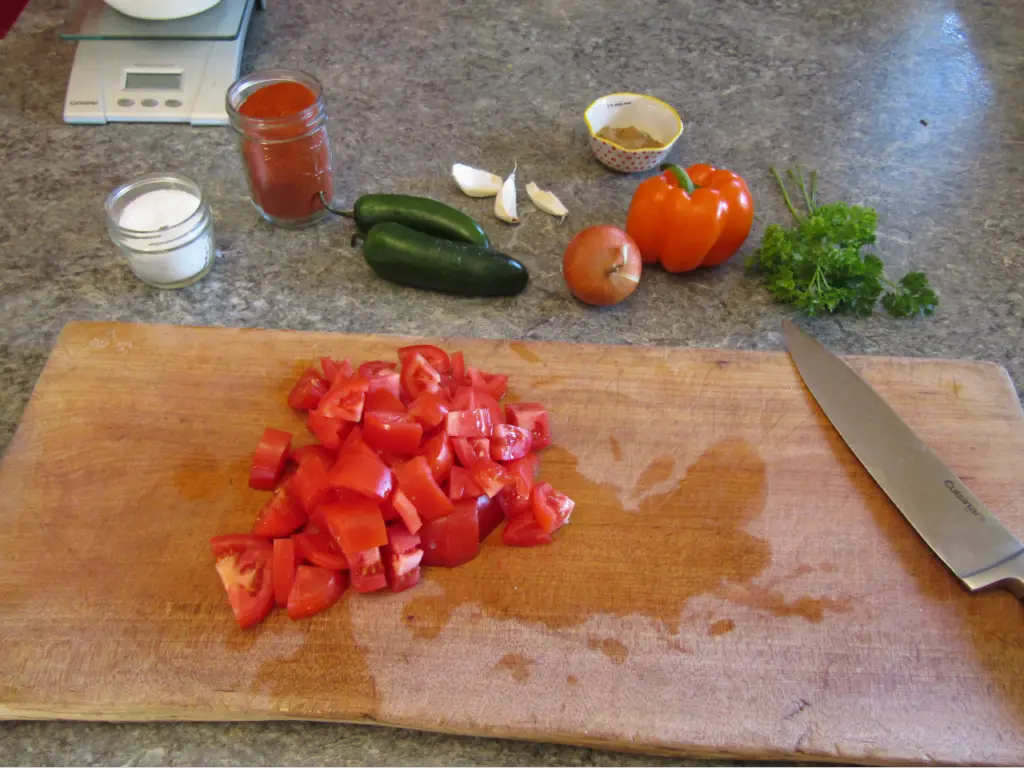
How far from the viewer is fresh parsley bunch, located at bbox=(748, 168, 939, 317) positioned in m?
2.09

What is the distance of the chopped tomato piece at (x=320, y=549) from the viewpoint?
4.90 feet

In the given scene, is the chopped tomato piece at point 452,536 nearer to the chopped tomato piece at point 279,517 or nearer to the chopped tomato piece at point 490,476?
the chopped tomato piece at point 490,476

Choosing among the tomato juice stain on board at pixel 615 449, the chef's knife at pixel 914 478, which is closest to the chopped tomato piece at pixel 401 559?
the tomato juice stain on board at pixel 615 449

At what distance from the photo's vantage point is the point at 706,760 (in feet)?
4.67

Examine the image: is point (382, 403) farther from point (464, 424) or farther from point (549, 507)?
point (549, 507)

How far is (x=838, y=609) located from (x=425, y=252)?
1.27 metres

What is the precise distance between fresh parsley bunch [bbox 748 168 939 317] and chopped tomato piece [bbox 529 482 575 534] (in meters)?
0.93

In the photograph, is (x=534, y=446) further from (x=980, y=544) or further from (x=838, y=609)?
(x=980, y=544)

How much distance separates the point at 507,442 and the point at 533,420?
0.11 m

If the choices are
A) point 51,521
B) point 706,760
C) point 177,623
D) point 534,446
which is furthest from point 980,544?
point 51,521

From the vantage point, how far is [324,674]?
1420 mm

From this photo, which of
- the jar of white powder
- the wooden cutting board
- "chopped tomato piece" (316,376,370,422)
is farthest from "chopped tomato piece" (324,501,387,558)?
the jar of white powder

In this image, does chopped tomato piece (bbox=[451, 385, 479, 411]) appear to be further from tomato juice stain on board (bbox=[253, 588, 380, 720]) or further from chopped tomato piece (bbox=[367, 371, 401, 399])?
tomato juice stain on board (bbox=[253, 588, 380, 720])

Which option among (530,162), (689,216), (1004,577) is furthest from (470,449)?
(530,162)
